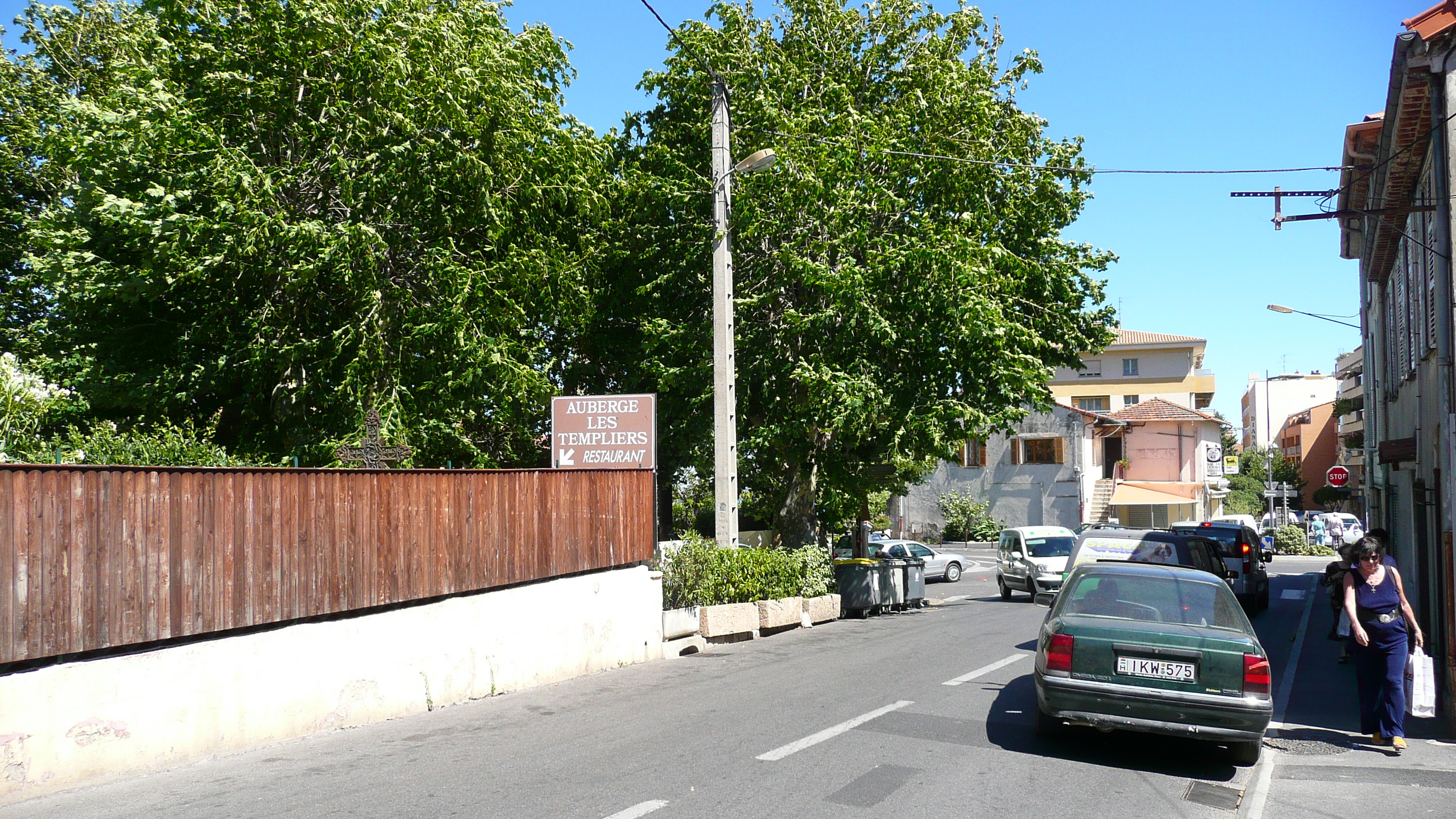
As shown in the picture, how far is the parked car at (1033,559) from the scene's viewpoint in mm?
24094

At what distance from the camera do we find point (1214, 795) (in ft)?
23.7

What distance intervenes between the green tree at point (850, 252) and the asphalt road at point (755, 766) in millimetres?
8339

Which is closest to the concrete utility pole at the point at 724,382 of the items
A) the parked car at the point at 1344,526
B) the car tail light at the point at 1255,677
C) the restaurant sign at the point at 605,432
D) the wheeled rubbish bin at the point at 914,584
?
the restaurant sign at the point at 605,432

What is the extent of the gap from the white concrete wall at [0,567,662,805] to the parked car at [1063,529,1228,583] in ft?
23.1

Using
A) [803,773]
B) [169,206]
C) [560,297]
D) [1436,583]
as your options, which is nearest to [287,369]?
[169,206]

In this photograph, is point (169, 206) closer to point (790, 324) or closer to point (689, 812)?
point (790, 324)

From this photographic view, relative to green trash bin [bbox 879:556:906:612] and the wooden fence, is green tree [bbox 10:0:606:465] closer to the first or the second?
the wooden fence

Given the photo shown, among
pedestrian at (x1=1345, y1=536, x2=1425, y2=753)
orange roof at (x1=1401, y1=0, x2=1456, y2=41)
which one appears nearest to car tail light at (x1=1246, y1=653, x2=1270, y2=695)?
pedestrian at (x1=1345, y1=536, x2=1425, y2=753)

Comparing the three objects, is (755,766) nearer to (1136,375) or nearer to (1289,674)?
(1289,674)

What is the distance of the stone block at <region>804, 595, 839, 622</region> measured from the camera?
1894cm

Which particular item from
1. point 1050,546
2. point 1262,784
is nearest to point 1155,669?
point 1262,784

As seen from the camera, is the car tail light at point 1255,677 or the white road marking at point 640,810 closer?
the white road marking at point 640,810

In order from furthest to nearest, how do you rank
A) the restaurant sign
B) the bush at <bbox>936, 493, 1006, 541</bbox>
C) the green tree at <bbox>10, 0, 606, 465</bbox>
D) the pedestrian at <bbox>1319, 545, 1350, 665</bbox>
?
1. the bush at <bbox>936, 493, 1006, 541</bbox>
2. the green tree at <bbox>10, 0, 606, 465</bbox>
3. the restaurant sign
4. the pedestrian at <bbox>1319, 545, 1350, 665</bbox>

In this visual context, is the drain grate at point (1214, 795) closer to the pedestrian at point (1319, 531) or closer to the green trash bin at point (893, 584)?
the green trash bin at point (893, 584)
